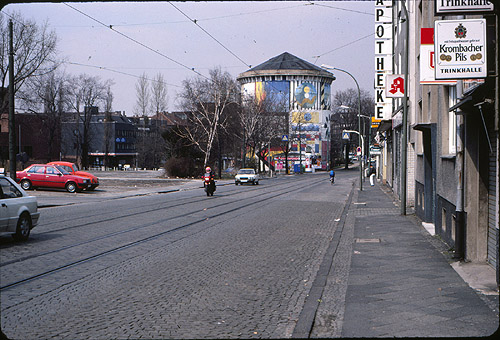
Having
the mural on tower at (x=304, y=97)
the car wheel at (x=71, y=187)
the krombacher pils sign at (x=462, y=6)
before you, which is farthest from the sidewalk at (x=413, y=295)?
the mural on tower at (x=304, y=97)

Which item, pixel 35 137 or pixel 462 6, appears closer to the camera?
pixel 462 6

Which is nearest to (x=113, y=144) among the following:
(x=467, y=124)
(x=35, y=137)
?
(x=35, y=137)

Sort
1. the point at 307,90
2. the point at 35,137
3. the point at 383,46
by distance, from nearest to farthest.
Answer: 1. the point at 383,46
2. the point at 35,137
3. the point at 307,90

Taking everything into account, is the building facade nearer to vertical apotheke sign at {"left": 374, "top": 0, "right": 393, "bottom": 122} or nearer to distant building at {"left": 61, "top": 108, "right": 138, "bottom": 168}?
vertical apotheke sign at {"left": 374, "top": 0, "right": 393, "bottom": 122}

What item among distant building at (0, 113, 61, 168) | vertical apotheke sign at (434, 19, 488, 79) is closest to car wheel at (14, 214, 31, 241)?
vertical apotheke sign at (434, 19, 488, 79)

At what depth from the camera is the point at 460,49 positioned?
832 cm

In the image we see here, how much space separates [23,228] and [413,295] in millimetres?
8589

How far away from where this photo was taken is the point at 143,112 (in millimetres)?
89250

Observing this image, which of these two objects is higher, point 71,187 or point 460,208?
point 460,208

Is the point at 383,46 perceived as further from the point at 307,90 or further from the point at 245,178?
the point at 307,90

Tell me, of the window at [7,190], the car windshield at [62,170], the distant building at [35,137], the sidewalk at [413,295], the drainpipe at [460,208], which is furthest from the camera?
the distant building at [35,137]

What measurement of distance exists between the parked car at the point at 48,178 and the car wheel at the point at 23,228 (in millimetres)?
20680

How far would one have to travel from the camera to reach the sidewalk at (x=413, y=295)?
594cm

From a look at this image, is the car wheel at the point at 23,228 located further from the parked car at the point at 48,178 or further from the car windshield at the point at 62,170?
the car windshield at the point at 62,170
